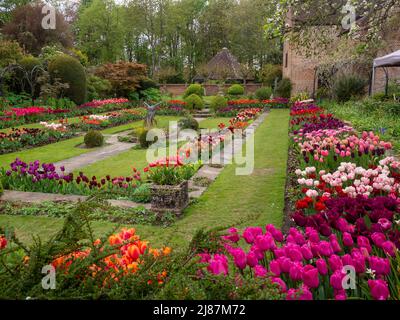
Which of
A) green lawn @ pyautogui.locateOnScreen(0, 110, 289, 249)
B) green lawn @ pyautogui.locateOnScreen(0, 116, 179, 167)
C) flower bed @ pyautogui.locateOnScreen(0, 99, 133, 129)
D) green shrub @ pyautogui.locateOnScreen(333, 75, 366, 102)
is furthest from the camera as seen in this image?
green shrub @ pyautogui.locateOnScreen(333, 75, 366, 102)

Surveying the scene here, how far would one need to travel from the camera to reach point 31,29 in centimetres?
3006

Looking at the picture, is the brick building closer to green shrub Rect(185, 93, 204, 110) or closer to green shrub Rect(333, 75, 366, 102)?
green shrub Rect(333, 75, 366, 102)

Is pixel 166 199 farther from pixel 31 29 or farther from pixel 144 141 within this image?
pixel 31 29

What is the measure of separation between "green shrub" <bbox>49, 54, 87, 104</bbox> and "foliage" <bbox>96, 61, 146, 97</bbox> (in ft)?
13.4

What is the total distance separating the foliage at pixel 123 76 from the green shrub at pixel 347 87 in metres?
13.6

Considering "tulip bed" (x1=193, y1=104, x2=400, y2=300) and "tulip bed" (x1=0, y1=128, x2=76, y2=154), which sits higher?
"tulip bed" (x1=193, y1=104, x2=400, y2=300)

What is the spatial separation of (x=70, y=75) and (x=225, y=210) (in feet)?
61.5

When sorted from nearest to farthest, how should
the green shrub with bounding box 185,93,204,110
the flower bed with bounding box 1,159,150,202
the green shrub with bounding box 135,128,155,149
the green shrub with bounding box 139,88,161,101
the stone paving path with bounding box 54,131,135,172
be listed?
the flower bed with bounding box 1,159,150,202 < the stone paving path with bounding box 54,131,135,172 < the green shrub with bounding box 135,128,155,149 < the green shrub with bounding box 185,93,204,110 < the green shrub with bounding box 139,88,161,101

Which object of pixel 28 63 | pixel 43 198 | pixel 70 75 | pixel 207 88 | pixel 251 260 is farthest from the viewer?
pixel 207 88

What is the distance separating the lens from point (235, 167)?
27.5 feet

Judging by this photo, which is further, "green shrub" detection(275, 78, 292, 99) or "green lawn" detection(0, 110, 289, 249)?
"green shrub" detection(275, 78, 292, 99)

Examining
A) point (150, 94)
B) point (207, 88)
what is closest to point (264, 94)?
point (150, 94)

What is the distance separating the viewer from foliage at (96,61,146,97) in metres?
26.7

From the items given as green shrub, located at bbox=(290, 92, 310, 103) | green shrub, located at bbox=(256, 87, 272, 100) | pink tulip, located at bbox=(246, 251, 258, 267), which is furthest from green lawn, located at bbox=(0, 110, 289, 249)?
green shrub, located at bbox=(256, 87, 272, 100)
